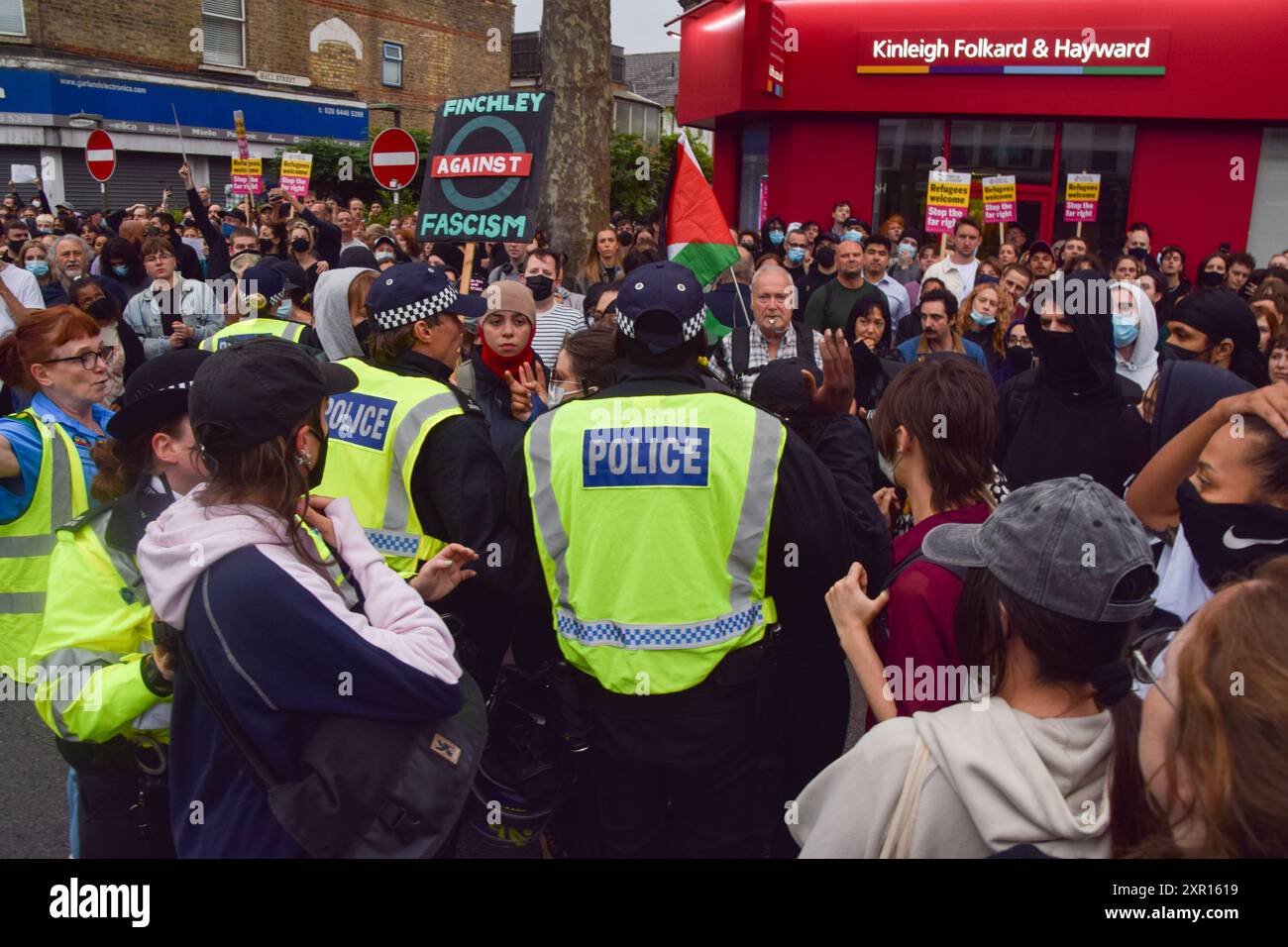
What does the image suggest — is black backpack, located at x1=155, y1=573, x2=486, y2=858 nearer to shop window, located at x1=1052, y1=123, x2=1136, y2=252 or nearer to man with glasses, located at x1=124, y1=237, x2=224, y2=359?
man with glasses, located at x1=124, y1=237, x2=224, y2=359

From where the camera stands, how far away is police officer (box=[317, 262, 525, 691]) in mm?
3109

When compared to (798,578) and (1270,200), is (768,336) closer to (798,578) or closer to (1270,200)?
(798,578)

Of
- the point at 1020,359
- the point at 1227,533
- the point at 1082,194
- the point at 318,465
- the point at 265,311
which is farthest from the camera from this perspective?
the point at 1082,194

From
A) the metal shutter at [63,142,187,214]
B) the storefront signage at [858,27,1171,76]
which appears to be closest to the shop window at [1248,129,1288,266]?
the storefront signage at [858,27,1171,76]

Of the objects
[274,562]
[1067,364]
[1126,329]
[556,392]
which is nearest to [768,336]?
[556,392]

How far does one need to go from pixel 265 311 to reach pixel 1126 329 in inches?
188

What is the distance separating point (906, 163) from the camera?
18.4m

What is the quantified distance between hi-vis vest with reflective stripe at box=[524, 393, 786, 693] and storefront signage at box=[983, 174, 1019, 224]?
9824mm

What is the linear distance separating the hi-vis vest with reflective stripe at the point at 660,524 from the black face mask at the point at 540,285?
448 cm

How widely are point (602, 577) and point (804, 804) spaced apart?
0.99 m

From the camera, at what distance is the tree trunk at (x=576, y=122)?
1171 cm

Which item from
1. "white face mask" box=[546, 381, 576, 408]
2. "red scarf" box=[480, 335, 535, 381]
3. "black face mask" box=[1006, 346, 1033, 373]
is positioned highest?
"red scarf" box=[480, 335, 535, 381]

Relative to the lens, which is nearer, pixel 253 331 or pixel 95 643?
pixel 95 643

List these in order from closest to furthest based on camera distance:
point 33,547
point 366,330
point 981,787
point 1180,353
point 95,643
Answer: point 981,787, point 95,643, point 33,547, point 366,330, point 1180,353
